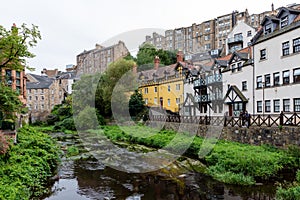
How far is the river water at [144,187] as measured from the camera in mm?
13445

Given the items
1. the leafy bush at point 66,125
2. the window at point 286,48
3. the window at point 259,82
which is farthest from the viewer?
the leafy bush at point 66,125

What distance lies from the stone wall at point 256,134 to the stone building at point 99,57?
173 ft

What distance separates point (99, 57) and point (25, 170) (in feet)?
251

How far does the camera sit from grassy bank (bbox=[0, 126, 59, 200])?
445 inches

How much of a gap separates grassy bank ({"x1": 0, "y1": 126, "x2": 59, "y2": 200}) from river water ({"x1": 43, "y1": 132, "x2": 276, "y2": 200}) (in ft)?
2.90

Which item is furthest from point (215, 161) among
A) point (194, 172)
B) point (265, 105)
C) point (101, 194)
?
point (265, 105)

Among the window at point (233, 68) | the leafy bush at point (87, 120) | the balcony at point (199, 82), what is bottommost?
the leafy bush at point (87, 120)

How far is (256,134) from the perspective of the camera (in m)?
21.2

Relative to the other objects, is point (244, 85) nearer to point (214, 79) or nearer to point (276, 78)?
point (276, 78)

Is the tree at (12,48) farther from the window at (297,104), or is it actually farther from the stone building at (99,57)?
the stone building at (99,57)

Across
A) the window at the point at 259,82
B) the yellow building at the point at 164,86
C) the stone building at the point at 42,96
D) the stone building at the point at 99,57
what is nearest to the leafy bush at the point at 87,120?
the yellow building at the point at 164,86

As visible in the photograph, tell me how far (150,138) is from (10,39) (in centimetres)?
1812

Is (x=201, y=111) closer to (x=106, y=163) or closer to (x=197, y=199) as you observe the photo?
(x=106, y=163)

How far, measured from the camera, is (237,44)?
131 feet
